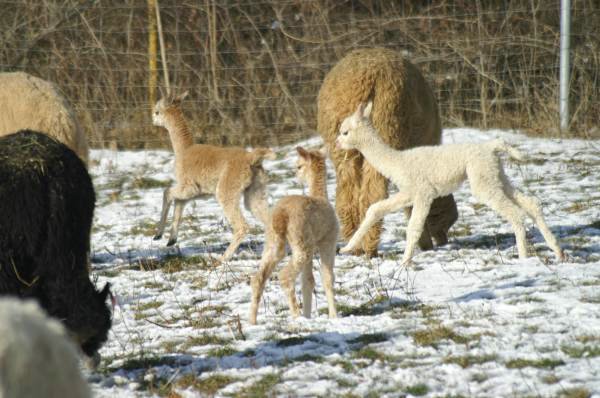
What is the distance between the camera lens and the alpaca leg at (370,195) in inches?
286

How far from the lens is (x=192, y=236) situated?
338 inches

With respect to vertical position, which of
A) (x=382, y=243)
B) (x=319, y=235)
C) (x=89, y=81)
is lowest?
(x=382, y=243)

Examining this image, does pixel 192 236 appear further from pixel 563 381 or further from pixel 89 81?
pixel 89 81

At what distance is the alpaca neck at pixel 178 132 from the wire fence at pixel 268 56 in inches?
198

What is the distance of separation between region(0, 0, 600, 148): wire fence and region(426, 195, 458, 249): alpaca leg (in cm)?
548

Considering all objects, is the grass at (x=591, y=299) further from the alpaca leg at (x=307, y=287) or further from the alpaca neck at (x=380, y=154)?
the alpaca neck at (x=380, y=154)

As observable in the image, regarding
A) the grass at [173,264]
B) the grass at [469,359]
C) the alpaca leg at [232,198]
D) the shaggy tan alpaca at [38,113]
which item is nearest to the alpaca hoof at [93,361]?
the grass at [469,359]

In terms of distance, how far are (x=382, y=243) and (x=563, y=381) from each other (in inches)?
160

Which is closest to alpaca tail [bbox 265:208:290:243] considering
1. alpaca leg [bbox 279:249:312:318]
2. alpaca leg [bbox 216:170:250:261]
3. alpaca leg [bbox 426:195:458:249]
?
alpaca leg [bbox 279:249:312:318]

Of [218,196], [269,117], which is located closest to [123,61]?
[269,117]

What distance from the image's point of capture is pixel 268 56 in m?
14.9

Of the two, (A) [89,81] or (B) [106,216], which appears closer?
(B) [106,216]

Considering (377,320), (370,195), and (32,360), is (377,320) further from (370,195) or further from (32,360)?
(32,360)

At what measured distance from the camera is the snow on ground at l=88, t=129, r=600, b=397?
166 inches
